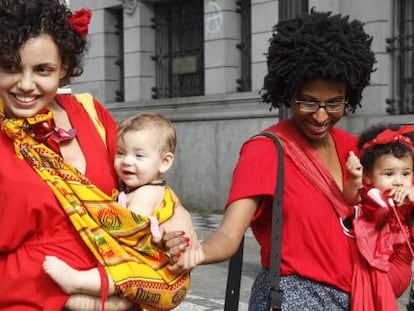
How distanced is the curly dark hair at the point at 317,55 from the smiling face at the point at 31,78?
868 millimetres

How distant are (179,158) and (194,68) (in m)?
1.78

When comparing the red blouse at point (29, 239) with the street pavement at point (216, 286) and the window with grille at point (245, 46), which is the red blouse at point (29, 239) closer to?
the street pavement at point (216, 286)

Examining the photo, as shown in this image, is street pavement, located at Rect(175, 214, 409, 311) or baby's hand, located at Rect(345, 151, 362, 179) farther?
street pavement, located at Rect(175, 214, 409, 311)

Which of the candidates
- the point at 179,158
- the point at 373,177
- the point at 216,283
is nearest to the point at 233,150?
the point at 179,158

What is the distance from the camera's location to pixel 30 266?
7.77 feet

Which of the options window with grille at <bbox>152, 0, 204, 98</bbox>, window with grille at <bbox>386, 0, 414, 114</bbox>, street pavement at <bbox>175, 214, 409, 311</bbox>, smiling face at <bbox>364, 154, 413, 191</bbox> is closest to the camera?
smiling face at <bbox>364, 154, 413, 191</bbox>

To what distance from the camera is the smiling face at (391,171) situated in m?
2.91

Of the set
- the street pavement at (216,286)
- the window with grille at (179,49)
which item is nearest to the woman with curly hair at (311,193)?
the street pavement at (216,286)

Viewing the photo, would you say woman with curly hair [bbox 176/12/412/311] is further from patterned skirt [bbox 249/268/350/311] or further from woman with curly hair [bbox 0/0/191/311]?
woman with curly hair [bbox 0/0/191/311]

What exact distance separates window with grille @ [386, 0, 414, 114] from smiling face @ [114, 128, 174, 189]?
30.1 feet

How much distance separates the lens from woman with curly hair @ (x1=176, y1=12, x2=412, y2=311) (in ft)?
9.02

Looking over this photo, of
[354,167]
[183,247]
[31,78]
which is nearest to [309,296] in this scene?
[354,167]

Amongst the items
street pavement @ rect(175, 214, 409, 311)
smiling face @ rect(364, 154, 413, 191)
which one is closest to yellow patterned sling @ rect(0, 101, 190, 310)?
smiling face @ rect(364, 154, 413, 191)

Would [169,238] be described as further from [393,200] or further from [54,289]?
[393,200]
